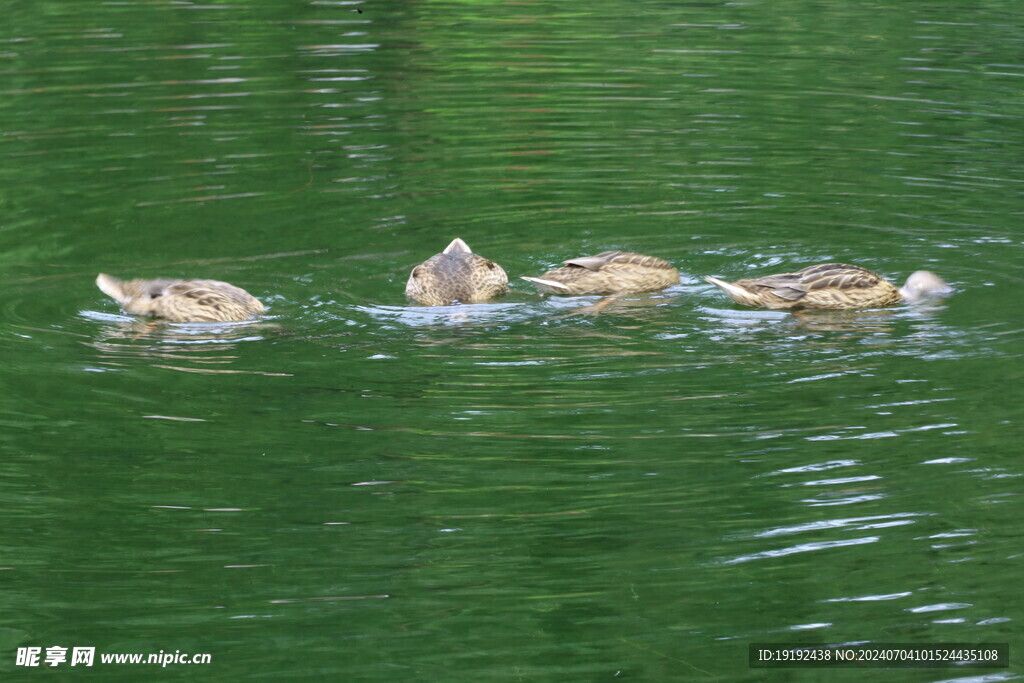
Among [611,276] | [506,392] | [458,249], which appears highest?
[458,249]

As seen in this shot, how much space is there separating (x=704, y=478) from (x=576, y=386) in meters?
1.55

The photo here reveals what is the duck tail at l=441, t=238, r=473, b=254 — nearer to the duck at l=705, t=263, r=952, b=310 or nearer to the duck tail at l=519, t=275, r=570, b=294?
the duck tail at l=519, t=275, r=570, b=294

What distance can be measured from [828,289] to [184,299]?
4544mm

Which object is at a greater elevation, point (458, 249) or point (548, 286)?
point (458, 249)

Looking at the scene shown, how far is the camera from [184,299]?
10609 mm

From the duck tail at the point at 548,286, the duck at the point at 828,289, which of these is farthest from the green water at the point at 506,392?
the duck at the point at 828,289

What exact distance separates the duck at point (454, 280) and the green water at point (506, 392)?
0.18 m

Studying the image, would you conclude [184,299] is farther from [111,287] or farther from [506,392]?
[506,392]

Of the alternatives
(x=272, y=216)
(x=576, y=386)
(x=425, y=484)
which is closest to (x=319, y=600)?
(x=425, y=484)

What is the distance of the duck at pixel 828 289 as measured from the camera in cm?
1073

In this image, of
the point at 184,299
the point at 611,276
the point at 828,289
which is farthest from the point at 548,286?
the point at 184,299

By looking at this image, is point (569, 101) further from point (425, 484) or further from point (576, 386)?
point (425, 484)

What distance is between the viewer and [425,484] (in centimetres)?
787

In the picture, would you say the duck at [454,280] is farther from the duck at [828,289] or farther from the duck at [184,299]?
the duck at [828,289]
